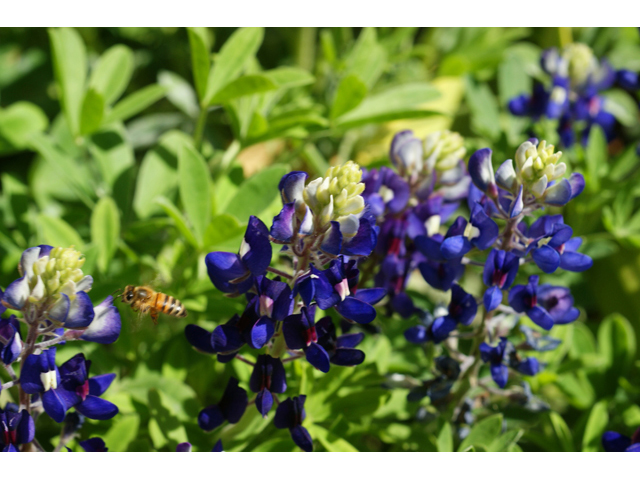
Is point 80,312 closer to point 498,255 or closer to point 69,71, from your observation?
point 498,255

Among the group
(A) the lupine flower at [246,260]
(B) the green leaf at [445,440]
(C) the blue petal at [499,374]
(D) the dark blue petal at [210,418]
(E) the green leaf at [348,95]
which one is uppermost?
(E) the green leaf at [348,95]

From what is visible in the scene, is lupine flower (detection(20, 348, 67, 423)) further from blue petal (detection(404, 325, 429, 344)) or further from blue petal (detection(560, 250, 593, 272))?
blue petal (detection(560, 250, 593, 272))

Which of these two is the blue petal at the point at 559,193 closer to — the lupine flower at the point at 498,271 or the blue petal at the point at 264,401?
the lupine flower at the point at 498,271

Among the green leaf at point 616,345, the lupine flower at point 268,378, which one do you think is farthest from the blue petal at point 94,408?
the green leaf at point 616,345

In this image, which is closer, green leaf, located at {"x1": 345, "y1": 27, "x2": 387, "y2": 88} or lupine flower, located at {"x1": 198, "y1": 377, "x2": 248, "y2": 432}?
lupine flower, located at {"x1": 198, "y1": 377, "x2": 248, "y2": 432}

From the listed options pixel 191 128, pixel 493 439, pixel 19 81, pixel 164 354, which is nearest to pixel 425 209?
pixel 493 439

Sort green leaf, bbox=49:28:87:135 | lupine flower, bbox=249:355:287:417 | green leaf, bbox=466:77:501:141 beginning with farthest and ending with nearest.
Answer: green leaf, bbox=466:77:501:141 < green leaf, bbox=49:28:87:135 < lupine flower, bbox=249:355:287:417

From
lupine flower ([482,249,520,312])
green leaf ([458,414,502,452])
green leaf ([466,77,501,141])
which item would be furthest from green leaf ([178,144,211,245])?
green leaf ([466,77,501,141])

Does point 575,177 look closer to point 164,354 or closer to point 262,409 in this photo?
point 262,409
